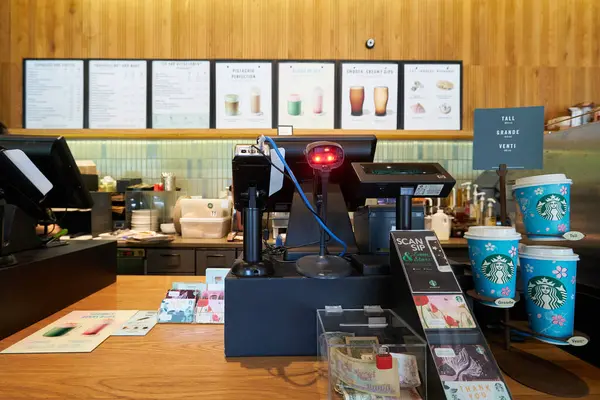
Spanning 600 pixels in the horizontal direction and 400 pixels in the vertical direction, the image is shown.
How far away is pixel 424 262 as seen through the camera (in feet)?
2.73

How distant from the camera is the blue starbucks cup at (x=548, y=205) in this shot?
0.83 m

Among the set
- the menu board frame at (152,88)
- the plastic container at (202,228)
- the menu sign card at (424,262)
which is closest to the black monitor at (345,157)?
the menu sign card at (424,262)

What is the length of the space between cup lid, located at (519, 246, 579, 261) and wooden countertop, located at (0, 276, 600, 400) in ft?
0.89

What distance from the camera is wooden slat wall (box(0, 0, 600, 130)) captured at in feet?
11.3

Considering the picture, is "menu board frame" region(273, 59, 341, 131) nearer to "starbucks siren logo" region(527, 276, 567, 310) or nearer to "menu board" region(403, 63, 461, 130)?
"menu board" region(403, 63, 461, 130)

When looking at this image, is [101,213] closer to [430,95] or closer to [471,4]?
[430,95]

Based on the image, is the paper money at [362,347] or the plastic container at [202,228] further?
the plastic container at [202,228]

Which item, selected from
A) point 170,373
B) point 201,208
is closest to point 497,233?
point 170,373

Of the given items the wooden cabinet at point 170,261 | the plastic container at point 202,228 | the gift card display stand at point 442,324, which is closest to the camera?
the gift card display stand at point 442,324

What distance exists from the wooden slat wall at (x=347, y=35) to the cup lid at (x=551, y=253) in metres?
2.98

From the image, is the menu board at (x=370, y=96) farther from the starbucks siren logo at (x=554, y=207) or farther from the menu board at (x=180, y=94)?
the starbucks siren logo at (x=554, y=207)

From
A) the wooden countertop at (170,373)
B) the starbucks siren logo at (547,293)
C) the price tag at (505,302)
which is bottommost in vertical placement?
the wooden countertop at (170,373)

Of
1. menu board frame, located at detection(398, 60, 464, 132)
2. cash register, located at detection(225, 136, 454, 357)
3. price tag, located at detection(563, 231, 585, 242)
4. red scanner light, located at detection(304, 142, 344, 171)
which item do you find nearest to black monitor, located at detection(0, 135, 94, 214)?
cash register, located at detection(225, 136, 454, 357)

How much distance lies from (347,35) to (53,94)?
110 inches
